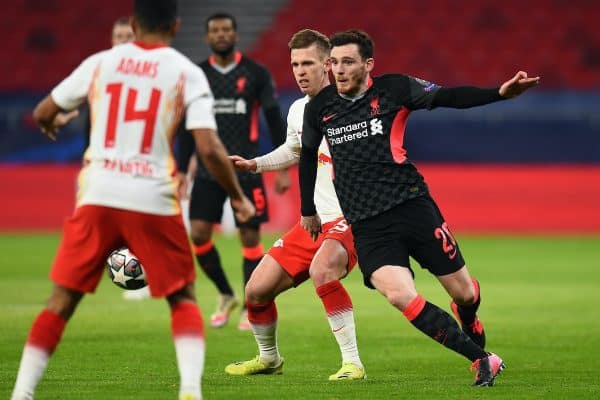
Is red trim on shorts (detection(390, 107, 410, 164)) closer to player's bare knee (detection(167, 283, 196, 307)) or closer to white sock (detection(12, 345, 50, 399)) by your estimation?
player's bare knee (detection(167, 283, 196, 307))

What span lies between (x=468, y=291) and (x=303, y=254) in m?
1.13

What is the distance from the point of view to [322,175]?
7.88 metres

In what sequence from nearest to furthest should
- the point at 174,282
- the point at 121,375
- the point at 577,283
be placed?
the point at 174,282 < the point at 121,375 < the point at 577,283

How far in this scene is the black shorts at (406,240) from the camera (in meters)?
6.86

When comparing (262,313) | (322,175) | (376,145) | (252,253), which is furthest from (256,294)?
(252,253)

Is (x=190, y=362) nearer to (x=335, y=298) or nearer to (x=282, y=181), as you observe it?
(x=335, y=298)

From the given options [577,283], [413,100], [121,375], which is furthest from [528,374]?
[577,283]

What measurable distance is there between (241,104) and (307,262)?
3.59m

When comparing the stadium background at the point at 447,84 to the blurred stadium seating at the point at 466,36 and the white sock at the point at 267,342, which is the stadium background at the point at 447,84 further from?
the white sock at the point at 267,342

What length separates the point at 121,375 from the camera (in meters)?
7.18

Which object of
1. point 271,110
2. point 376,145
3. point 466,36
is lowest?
point 376,145

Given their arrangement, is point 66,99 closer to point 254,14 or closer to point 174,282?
point 174,282

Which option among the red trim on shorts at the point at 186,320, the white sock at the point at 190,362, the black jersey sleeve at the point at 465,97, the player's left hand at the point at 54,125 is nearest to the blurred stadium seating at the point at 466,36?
the black jersey sleeve at the point at 465,97

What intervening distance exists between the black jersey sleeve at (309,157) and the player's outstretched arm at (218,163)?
1694 mm
